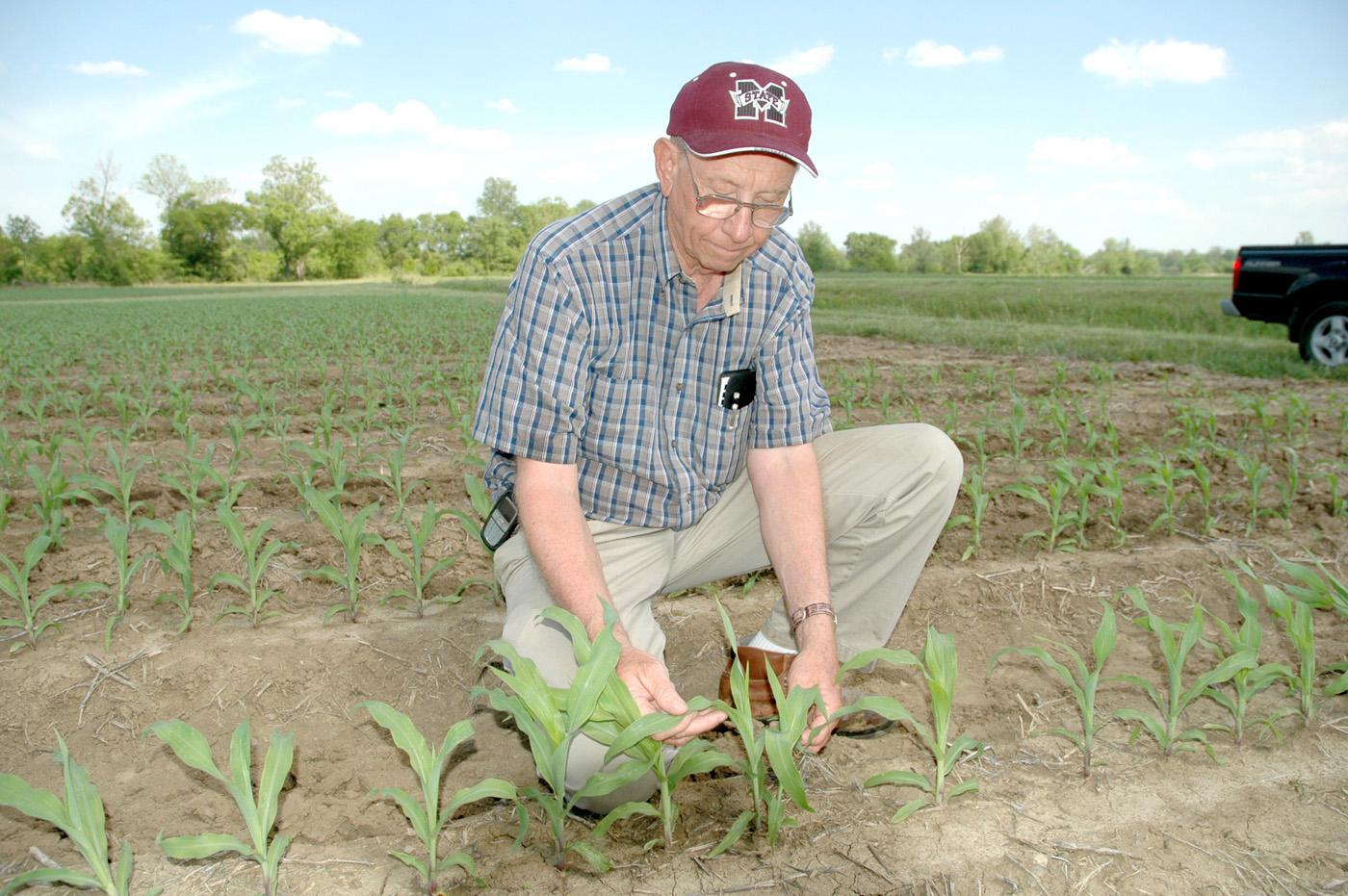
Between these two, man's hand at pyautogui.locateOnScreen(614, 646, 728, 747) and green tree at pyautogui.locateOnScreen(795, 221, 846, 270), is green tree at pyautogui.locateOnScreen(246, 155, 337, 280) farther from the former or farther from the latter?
man's hand at pyautogui.locateOnScreen(614, 646, 728, 747)

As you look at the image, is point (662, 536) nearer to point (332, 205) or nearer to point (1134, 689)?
point (1134, 689)

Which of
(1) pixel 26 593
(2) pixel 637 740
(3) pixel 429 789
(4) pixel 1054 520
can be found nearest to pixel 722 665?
(2) pixel 637 740

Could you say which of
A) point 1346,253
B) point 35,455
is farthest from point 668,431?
point 1346,253

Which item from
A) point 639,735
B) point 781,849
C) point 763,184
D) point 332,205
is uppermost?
point 332,205

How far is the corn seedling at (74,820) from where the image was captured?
5.44ft

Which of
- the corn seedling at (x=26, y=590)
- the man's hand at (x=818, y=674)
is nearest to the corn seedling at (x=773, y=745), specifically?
the man's hand at (x=818, y=674)

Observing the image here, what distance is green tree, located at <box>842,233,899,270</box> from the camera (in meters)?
60.8

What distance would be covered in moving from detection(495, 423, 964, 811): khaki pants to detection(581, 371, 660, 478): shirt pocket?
0.76ft

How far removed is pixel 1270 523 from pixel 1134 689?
1.87 m

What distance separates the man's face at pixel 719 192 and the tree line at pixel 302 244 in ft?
166

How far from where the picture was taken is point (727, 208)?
218 cm

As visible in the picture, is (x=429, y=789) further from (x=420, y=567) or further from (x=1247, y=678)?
(x=1247, y=678)

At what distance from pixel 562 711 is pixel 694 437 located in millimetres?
919

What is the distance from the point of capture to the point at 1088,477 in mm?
3918
